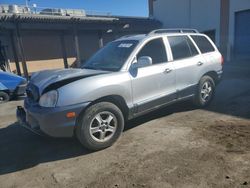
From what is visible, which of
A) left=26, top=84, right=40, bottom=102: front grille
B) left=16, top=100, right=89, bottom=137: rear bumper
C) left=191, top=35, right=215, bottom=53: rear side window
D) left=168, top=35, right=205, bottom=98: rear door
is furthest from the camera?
left=191, top=35, right=215, bottom=53: rear side window

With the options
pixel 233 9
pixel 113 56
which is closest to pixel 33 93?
pixel 113 56

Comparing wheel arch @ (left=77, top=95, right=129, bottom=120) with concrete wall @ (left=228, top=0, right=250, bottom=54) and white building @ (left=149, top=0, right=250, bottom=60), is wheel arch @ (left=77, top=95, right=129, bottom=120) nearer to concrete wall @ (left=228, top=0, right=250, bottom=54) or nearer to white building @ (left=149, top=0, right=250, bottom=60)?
white building @ (left=149, top=0, right=250, bottom=60)

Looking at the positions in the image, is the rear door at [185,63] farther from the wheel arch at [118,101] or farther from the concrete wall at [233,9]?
the concrete wall at [233,9]

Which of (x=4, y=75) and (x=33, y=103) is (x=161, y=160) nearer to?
(x=33, y=103)

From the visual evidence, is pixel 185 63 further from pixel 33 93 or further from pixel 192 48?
pixel 33 93

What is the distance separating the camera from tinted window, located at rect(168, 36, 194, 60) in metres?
5.40

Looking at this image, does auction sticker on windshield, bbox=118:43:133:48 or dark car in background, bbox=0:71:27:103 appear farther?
dark car in background, bbox=0:71:27:103

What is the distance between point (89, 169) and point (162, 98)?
2087 millimetres

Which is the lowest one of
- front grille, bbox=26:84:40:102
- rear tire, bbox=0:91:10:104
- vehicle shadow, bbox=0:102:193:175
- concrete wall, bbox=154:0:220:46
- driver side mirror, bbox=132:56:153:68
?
rear tire, bbox=0:91:10:104

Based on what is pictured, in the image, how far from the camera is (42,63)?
19969 millimetres

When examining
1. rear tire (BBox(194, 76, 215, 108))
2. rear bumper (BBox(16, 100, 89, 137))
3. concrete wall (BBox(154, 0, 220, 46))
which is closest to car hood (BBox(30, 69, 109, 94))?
rear bumper (BBox(16, 100, 89, 137))

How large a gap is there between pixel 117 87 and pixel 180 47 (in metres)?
2.03

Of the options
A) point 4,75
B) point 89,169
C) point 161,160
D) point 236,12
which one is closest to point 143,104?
point 161,160

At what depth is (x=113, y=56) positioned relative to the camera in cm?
505
